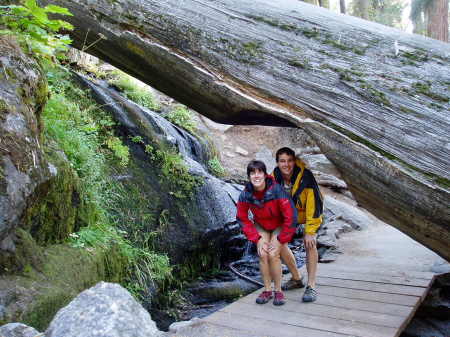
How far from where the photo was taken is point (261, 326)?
165 inches

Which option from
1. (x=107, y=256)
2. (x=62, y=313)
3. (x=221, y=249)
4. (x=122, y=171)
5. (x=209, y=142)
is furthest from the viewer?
(x=209, y=142)

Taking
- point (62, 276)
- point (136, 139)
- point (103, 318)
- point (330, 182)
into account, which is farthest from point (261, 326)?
point (330, 182)

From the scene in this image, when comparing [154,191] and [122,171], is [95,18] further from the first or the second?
[154,191]

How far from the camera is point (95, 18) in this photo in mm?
4621

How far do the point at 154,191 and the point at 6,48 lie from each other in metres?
3.71

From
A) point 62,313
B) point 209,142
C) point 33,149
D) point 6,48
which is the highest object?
point 6,48

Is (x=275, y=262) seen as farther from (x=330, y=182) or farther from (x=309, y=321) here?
(x=330, y=182)

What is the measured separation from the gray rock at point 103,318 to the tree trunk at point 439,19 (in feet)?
38.3

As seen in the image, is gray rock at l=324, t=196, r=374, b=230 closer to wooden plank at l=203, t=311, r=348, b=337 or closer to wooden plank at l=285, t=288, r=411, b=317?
wooden plank at l=285, t=288, r=411, b=317

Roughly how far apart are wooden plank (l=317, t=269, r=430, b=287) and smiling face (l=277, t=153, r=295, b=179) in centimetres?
228

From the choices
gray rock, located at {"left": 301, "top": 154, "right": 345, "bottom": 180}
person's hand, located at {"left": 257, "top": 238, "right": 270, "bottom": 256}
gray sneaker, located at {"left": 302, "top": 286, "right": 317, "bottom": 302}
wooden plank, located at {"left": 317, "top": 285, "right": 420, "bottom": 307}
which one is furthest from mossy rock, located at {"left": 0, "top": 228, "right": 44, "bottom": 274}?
gray rock, located at {"left": 301, "top": 154, "right": 345, "bottom": 180}

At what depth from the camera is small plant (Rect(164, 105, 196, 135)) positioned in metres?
10.8

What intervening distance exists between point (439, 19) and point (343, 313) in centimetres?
994

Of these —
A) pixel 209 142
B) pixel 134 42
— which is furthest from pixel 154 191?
pixel 209 142
